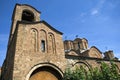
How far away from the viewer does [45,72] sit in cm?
1236

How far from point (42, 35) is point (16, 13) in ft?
17.5

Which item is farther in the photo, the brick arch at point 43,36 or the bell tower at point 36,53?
the brick arch at point 43,36

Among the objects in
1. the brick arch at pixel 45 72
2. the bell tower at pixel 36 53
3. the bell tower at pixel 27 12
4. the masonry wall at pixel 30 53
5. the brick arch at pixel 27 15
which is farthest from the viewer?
the brick arch at pixel 27 15

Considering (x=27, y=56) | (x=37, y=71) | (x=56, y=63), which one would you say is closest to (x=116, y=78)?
(x=56, y=63)

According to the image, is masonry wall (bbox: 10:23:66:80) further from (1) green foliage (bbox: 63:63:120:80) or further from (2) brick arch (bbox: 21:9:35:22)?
(2) brick arch (bbox: 21:9:35:22)

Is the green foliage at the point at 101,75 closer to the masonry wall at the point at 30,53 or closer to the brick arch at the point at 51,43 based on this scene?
the masonry wall at the point at 30,53

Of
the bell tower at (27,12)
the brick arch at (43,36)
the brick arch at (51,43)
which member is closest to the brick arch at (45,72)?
the brick arch at (51,43)

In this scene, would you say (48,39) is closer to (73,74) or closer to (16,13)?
(73,74)

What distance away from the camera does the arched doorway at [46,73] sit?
11.9m

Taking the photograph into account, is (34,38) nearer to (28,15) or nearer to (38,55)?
(38,55)

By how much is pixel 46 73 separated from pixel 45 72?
0.12 meters

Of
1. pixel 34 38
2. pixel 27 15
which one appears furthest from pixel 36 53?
pixel 27 15

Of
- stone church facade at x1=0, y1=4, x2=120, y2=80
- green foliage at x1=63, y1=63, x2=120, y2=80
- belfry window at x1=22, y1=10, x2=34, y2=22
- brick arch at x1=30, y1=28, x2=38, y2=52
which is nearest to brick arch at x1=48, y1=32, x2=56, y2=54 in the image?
stone church facade at x1=0, y1=4, x2=120, y2=80

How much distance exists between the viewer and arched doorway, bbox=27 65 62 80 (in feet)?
38.9
